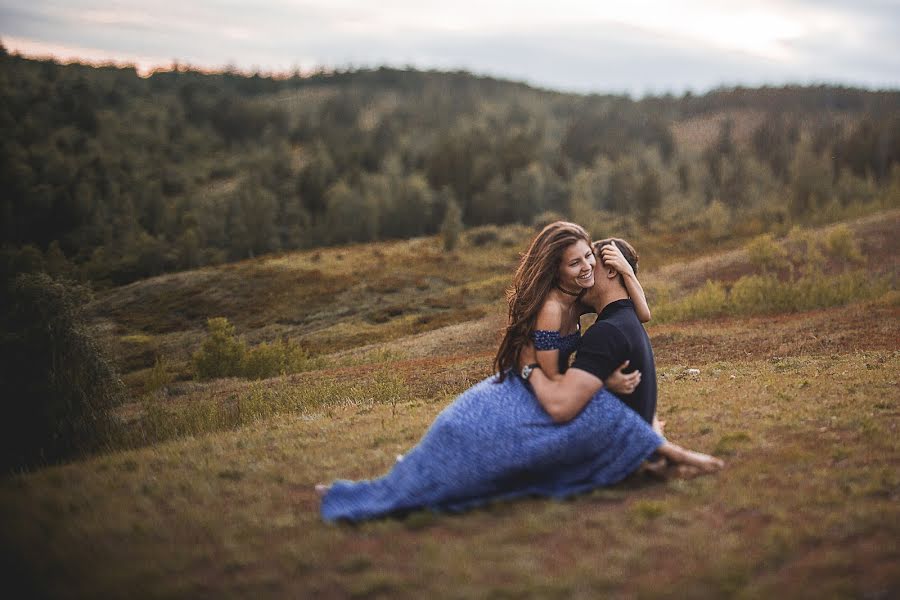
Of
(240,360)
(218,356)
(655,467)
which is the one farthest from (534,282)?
(218,356)

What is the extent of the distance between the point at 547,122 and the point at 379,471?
652ft

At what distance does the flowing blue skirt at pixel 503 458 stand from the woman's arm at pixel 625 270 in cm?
127

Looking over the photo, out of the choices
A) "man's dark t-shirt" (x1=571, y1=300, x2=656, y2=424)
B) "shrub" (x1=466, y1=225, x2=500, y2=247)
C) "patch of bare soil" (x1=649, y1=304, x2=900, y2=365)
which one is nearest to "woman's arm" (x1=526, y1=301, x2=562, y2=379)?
"man's dark t-shirt" (x1=571, y1=300, x2=656, y2=424)

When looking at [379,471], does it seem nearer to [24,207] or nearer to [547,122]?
[24,207]

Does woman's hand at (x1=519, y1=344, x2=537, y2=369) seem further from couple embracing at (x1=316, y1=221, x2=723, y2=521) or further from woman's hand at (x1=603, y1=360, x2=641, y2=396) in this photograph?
woman's hand at (x1=603, y1=360, x2=641, y2=396)

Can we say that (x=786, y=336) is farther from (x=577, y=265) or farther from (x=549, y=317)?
(x=549, y=317)

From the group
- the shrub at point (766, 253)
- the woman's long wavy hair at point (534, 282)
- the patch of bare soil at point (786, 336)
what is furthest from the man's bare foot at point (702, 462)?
the shrub at point (766, 253)

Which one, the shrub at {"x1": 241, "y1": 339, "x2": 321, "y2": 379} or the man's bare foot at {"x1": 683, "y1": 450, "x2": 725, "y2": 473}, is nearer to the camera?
the man's bare foot at {"x1": 683, "y1": 450, "x2": 725, "y2": 473}

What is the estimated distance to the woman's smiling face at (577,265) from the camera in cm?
767

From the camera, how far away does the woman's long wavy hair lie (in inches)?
303

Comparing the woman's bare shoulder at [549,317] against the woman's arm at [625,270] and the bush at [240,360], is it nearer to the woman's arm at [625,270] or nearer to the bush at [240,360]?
the woman's arm at [625,270]

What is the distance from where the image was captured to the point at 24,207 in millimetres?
85625

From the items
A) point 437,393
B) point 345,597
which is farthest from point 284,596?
point 437,393

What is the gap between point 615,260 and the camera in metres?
7.98
